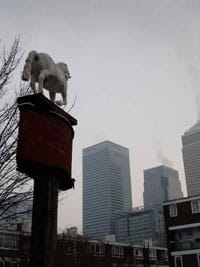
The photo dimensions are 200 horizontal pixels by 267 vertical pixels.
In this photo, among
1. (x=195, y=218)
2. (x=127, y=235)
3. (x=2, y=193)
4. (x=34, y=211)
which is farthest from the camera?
(x=127, y=235)

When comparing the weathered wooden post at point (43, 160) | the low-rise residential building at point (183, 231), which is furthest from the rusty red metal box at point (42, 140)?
the low-rise residential building at point (183, 231)

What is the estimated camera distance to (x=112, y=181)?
16375cm

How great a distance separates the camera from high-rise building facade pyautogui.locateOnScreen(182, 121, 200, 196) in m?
157

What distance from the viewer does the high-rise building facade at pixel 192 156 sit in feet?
516

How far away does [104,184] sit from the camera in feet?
527

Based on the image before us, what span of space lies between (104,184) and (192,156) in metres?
36.0

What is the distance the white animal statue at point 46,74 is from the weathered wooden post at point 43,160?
566 millimetres

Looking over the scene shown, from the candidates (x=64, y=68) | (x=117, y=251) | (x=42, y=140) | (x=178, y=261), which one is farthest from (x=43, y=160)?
(x=117, y=251)

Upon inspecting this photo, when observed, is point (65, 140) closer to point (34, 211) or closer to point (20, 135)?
point (20, 135)

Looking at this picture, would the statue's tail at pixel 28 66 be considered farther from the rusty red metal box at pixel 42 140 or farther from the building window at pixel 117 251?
the building window at pixel 117 251

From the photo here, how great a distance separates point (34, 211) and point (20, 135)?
3.78ft

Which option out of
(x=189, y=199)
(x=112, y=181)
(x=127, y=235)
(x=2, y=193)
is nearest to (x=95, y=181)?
(x=112, y=181)

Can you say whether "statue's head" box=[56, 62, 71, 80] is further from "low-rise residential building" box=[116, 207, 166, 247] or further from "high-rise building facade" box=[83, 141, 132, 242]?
→ "high-rise building facade" box=[83, 141, 132, 242]

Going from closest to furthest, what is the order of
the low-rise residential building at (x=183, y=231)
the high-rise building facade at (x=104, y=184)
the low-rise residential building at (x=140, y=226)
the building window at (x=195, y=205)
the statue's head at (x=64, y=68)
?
the statue's head at (x=64, y=68), the low-rise residential building at (x=183, y=231), the building window at (x=195, y=205), the low-rise residential building at (x=140, y=226), the high-rise building facade at (x=104, y=184)
